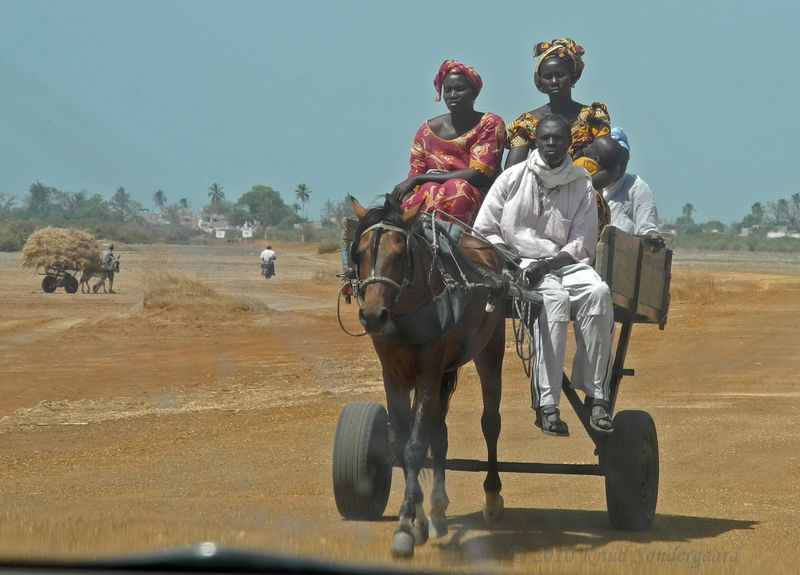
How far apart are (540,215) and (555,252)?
0.27 metres

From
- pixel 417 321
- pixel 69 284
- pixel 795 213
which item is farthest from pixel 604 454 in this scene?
pixel 795 213

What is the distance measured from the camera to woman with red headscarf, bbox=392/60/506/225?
8008mm

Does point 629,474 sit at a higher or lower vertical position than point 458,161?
lower

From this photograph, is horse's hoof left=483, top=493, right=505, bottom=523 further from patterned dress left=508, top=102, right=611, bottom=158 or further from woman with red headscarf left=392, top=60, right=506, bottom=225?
patterned dress left=508, top=102, right=611, bottom=158

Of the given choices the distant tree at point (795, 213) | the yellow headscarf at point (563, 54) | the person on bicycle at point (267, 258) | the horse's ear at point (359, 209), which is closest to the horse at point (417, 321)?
the horse's ear at point (359, 209)

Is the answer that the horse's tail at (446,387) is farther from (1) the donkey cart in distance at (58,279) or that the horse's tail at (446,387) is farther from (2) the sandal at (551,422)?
(1) the donkey cart in distance at (58,279)

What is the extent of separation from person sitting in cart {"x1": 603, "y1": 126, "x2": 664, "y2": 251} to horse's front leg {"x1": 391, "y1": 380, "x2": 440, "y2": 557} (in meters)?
2.72

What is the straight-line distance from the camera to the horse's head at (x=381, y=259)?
6082 millimetres

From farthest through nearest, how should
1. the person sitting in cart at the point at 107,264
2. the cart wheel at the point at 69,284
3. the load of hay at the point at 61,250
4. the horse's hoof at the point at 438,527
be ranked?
the load of hay at the point at 61,250 < the person sitting in cart at the point at 107,264 < the cart wheel at the point at 69,284 < the horse's hoof at the point at 438,527

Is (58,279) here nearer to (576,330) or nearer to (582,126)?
(582,126)

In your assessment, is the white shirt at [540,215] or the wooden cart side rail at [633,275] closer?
the wooden cart side rail at [633,275]

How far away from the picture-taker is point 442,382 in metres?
7.54

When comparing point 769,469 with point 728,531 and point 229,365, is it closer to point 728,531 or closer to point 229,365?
point 728,531

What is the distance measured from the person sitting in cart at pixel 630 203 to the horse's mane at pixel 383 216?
273cm
